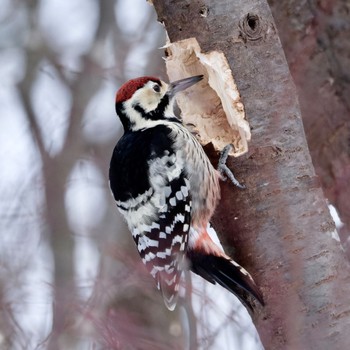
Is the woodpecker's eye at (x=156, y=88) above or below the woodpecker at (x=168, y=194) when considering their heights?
above

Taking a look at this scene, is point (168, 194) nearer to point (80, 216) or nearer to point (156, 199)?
point (156, 199)

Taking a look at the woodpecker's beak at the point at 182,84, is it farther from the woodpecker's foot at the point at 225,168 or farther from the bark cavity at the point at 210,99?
the woodpecker's foot at the point at 225,168

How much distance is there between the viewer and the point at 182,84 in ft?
10.8

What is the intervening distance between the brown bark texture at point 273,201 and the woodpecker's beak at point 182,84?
229 mm

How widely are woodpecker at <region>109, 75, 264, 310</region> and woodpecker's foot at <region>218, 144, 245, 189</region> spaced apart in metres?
0.06

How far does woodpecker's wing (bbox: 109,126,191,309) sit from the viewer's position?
317 centimetres

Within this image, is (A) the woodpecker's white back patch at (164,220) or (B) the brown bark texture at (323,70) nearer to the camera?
(A) the woodpecker's white back patch at (164,220)

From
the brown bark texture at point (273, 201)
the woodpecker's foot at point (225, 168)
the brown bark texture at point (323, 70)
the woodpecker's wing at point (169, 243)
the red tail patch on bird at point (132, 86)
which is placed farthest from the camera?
the brown bark texture at point (323, 70)

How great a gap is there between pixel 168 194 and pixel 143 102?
0.52m

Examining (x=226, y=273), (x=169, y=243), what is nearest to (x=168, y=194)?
(x=169, y=243)

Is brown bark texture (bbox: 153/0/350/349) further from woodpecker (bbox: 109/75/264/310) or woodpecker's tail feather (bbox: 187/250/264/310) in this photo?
woodpecker (bbox: 109/75/264/310)

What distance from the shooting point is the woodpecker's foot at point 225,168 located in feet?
9.52

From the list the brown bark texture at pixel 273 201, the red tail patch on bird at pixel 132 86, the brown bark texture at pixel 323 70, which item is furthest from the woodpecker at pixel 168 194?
the brown bark texture at pixel 323 70

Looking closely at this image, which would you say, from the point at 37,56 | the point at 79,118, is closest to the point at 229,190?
the point at 79,118
